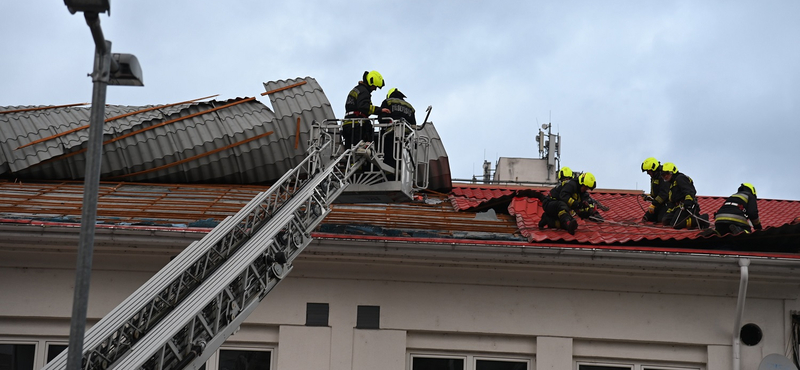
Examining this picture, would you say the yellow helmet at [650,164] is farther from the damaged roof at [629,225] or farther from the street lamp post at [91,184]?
the street lamp post at [91,184]

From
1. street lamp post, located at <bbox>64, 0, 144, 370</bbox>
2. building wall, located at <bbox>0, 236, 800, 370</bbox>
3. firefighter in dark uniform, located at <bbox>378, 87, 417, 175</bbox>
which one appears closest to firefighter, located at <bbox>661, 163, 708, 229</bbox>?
building wall, located at <bbox>0, 236, 800, 370</bbox>

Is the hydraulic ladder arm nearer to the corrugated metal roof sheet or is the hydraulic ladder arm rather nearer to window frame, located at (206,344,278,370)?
window frame, located at (206,344,278,370)

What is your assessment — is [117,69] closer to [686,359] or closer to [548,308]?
[548,308]

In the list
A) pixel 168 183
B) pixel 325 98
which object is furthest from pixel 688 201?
pixel 168 183

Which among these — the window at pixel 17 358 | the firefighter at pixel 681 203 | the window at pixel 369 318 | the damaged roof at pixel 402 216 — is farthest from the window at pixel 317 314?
the firefighter at pixel 681 203

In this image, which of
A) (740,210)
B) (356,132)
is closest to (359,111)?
(356,132)

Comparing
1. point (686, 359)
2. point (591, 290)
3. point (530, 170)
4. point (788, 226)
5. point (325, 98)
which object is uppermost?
point (530, 170)

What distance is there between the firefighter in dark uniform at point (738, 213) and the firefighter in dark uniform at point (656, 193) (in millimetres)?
1025

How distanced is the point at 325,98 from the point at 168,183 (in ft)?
9.09

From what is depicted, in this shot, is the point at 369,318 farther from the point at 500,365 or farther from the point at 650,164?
the point at 650,164

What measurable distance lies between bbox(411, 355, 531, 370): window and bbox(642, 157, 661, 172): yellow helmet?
3925 millimetres

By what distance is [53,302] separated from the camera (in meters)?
9.22

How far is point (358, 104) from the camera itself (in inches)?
429

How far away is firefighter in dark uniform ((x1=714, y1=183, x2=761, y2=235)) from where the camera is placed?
995cm
